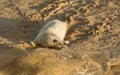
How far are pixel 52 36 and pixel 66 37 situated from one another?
0.57 metres

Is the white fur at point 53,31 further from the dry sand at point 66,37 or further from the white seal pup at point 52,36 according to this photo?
the dry sand at point 66,37

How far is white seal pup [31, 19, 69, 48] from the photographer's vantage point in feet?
26.2

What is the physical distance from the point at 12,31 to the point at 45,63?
14.5 ft

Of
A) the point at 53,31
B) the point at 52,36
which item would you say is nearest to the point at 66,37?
the point at 53,31

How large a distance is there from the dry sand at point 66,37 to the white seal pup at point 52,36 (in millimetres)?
198

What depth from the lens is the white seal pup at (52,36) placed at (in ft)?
26.2

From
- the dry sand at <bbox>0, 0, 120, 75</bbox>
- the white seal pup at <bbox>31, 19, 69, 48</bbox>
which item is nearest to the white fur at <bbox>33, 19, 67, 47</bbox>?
the white seal pup at <bbox>31, 19, 69, 48</bbox>

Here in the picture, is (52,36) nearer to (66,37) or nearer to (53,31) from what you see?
(53,31)

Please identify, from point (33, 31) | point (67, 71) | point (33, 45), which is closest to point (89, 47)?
point (33, 45)

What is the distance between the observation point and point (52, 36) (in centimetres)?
823

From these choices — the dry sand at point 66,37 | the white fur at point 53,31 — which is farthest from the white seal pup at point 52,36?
the dry sand at point 66,37

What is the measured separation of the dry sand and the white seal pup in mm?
198

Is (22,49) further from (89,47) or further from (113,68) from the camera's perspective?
(113,68)

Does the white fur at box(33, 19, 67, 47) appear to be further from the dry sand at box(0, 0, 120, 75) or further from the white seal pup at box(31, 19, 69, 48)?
the dry sand at box(0, 0, 120, 75)
